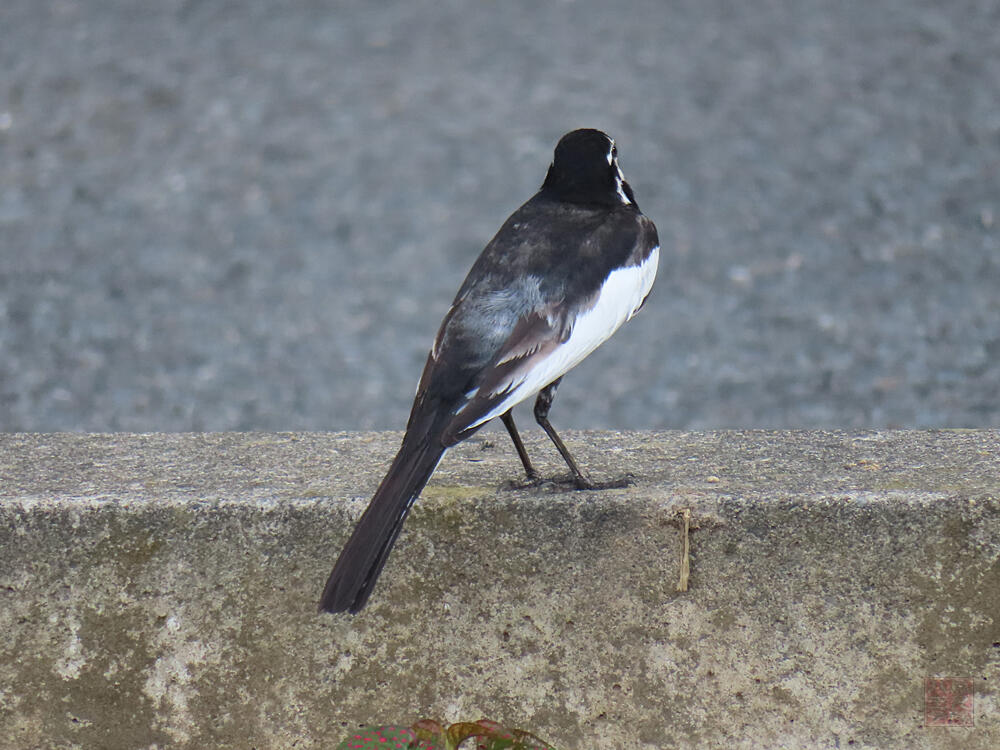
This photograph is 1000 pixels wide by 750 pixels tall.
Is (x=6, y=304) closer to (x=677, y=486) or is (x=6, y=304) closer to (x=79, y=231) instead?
(x=79, y=231)

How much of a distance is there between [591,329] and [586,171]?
1.43 ft

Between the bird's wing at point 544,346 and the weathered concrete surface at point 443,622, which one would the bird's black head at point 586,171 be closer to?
the bird's wing at point 544,346

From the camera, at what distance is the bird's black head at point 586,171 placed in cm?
291

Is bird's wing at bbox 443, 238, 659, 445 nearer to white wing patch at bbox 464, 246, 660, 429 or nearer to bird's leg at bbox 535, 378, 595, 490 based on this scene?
white wing patch at bbox 464, 246, 660, 429

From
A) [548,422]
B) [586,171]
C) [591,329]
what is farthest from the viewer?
[586,171]

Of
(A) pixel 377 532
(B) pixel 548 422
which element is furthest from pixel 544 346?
(A) pixel 377 532

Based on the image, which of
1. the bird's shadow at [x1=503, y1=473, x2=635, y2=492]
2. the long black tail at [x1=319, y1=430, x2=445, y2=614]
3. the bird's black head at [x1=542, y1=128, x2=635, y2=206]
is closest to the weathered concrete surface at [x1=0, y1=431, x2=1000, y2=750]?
the bird's shadow at [x1=503, y1=473, x2=635, y2=492]

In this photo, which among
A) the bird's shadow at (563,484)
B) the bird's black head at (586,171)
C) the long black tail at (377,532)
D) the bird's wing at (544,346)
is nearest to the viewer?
the long black tail at (377,532)

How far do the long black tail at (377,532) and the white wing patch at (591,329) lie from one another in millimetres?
108

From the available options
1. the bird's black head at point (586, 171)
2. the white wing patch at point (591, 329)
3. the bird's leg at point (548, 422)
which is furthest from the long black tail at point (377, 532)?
the bird's black head at point (586, 171)

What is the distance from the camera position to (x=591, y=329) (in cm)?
263

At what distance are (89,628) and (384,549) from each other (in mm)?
610

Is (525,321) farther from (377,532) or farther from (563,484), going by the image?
(377,532)

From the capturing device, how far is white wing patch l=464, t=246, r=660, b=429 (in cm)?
245
